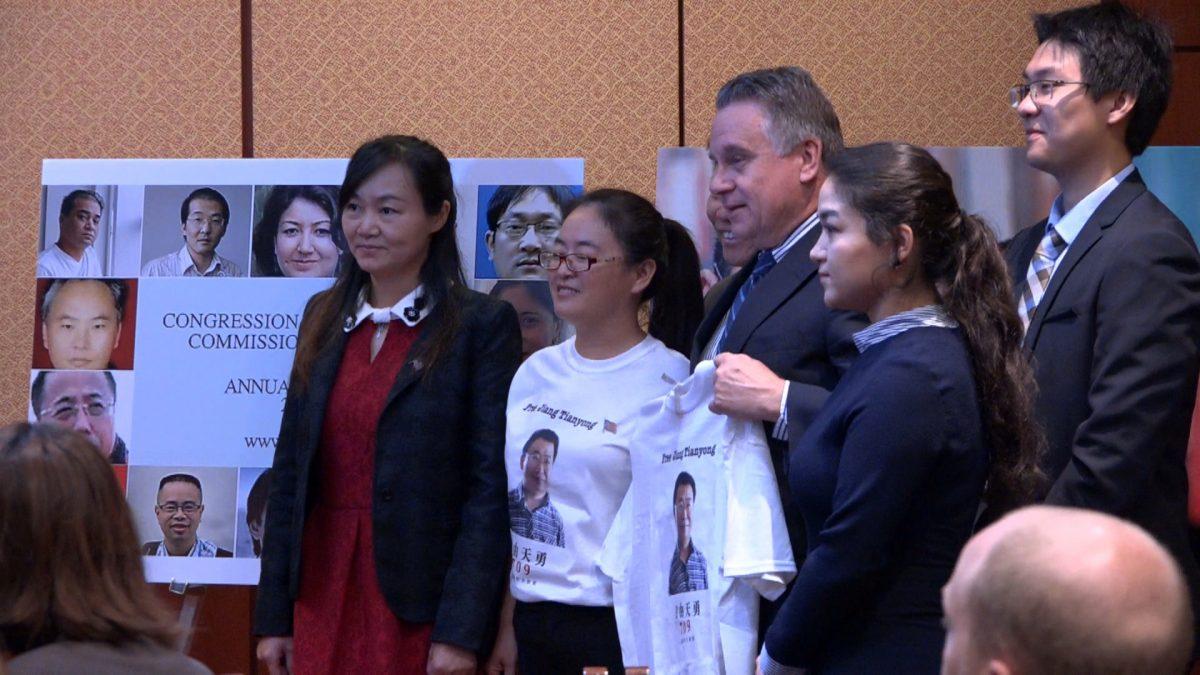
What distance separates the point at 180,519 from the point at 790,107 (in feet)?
6.06

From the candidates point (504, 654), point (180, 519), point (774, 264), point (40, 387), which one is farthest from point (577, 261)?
point (40, 387)

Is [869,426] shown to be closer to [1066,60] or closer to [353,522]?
[1066,60]

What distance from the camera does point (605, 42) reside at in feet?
13.6

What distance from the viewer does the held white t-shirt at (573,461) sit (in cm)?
290

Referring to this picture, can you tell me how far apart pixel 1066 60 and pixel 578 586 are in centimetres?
137

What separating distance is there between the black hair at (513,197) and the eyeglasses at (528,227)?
0.08 ft

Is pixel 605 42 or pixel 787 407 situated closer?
pixel 787 407

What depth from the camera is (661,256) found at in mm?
3162

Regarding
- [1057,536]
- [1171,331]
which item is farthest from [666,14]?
[1057,536]

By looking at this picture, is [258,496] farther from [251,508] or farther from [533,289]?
[533,289]

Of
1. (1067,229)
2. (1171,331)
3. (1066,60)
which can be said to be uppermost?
(1066,60)

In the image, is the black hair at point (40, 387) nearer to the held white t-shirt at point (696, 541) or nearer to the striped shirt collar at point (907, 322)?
the held white t-shirt at point (696, 541)

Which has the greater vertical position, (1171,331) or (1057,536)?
(1171,331)

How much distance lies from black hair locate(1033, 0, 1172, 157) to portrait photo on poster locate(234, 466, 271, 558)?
212 centimetres
